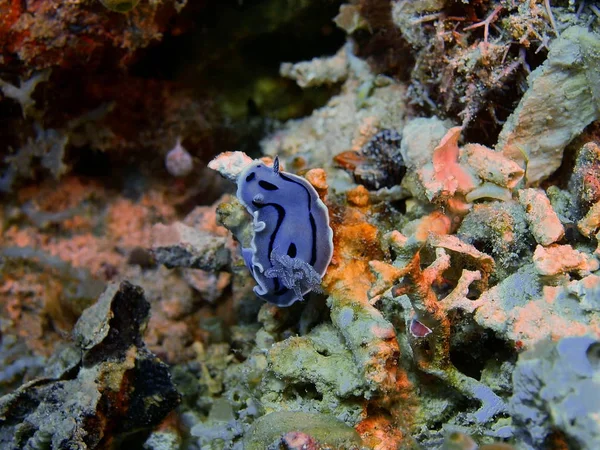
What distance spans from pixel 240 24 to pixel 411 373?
2.97 m

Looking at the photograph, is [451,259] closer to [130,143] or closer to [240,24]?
[240,24]

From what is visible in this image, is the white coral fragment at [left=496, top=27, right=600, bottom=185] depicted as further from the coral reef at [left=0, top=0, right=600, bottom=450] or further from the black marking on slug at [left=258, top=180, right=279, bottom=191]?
the black marking on slug at [left=258, top=180, right=279, bottom=191]

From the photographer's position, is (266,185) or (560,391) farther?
(266,185)

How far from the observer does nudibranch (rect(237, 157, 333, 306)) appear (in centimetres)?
233

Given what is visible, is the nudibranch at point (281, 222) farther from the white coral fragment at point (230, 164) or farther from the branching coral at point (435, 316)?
the branching coral at point (435, 316)

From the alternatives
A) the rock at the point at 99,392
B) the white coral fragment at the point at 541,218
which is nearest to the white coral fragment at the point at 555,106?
the white coral fragment at the point at 541,218

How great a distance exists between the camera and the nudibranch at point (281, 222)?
2.33m

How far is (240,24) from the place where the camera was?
3795mm

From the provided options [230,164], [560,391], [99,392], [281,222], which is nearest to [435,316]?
[560,391]

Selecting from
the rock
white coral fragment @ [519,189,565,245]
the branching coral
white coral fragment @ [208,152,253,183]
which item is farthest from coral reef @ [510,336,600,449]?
the rock

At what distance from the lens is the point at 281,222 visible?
237 centimetres

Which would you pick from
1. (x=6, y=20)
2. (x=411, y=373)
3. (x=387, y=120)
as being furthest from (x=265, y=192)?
(x=6, y=20)

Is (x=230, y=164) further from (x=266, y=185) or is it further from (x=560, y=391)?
Result: (x=560, y=391)

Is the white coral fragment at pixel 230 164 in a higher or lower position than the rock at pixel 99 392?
higher
